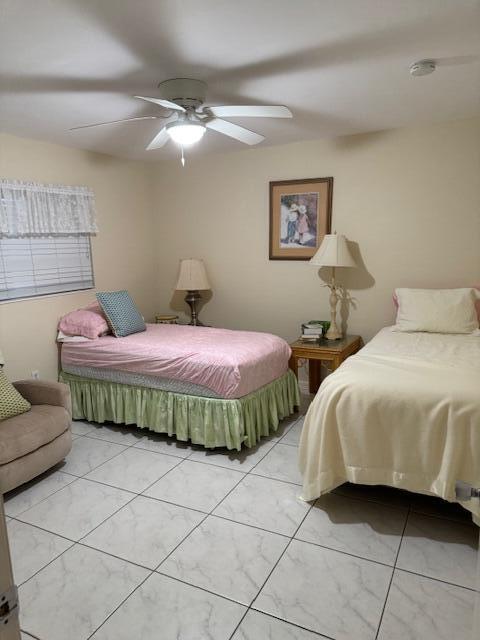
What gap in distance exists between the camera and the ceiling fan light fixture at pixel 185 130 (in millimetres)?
2389

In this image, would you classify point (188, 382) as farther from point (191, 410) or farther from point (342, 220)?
point (342, 220)

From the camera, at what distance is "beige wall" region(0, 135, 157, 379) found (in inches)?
133

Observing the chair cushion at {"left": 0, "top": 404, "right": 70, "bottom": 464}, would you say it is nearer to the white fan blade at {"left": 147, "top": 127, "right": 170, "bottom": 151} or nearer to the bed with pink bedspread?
the bed with pink bedspread

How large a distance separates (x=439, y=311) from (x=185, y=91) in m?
2.33

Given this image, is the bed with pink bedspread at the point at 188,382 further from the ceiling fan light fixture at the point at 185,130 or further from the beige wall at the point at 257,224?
the ceiling fan light fixture at the point at 185,130

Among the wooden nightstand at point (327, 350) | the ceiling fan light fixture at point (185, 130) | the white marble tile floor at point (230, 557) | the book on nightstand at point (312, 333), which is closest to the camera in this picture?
the white marble tile floor at point (230, 557)

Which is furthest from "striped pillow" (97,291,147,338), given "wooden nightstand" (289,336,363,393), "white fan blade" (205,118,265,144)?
"white fan blade" (205,118,265,144)

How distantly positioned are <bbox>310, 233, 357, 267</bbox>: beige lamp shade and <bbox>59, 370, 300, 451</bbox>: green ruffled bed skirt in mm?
973

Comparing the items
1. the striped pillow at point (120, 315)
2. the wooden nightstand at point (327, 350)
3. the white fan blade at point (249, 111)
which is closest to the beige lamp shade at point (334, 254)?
the wooden nightstand at point (327, 350)

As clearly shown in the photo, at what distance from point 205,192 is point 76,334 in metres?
1.95

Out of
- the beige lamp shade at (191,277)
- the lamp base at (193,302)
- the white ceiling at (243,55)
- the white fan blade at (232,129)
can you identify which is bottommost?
the lamp base at (193,302)

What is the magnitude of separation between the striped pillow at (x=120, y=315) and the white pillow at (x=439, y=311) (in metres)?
2.20

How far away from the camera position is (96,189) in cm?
403

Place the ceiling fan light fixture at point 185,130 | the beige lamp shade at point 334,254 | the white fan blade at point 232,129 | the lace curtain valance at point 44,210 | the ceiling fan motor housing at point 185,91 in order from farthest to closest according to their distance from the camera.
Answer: the beige lamp shade at point 334,254 → the lace curtain valance at point 44,210 → the white fan blade at point 232,129 → the ceiling fan light fixture at point 185,130 → the ceiling fan motor housing at point 185,91
